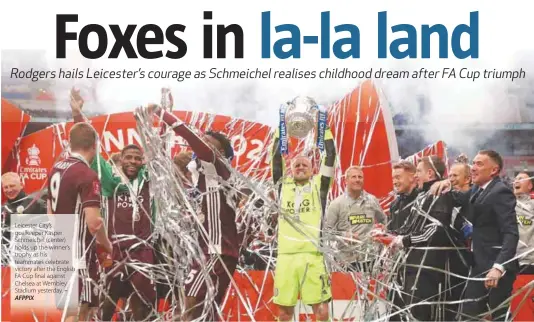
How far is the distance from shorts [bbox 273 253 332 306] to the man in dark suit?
681 millimetres

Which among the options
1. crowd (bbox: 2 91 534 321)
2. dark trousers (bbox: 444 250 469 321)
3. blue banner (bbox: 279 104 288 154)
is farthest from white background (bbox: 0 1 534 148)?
dark trousers (bbox: 444 250 469 321)

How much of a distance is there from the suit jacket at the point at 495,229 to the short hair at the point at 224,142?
1.19 m

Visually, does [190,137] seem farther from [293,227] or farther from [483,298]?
[483,298]

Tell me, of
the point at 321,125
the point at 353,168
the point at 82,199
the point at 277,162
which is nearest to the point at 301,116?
the point at 321,125

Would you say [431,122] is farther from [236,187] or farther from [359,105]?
[236,187]

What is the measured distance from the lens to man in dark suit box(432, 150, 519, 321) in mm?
4238

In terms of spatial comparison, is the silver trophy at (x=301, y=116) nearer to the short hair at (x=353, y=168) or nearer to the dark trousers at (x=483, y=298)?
the short hair at (x=353, y=168)

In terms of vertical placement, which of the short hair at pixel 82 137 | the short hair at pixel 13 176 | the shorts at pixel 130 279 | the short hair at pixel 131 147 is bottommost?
the shorts at pixel 130 279

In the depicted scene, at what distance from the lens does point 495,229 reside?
427 cm

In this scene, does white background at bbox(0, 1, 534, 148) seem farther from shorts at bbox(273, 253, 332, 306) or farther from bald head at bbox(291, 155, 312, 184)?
shorts at bbox(273, 253, 332, 306)

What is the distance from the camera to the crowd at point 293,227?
428 cm

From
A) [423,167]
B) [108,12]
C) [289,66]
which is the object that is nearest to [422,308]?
[423,167]

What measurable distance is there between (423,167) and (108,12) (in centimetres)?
167

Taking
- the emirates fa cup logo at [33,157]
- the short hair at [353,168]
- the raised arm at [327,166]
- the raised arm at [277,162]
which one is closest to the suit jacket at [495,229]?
the short hair at [353,168]
